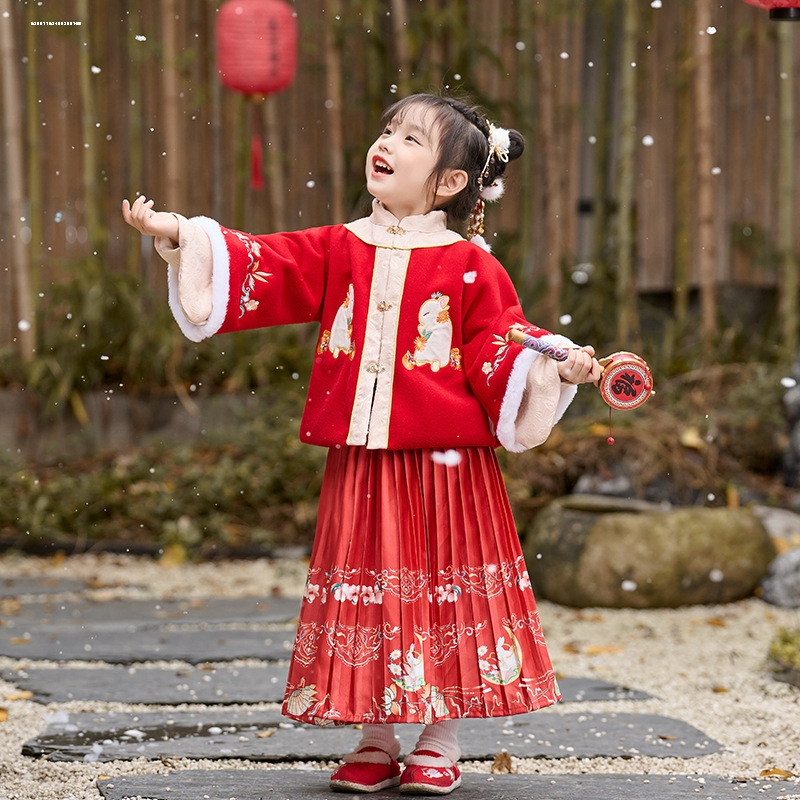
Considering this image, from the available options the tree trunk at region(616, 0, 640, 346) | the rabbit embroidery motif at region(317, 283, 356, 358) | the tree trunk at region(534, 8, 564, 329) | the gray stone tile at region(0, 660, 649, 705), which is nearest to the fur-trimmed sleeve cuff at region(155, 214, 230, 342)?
the rabbit embroidery motif at region(317, 283, 356, 358)

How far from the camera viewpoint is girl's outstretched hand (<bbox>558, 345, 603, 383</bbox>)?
1.99m

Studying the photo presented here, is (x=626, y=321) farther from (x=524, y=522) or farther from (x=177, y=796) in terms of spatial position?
(x=177, y=796)

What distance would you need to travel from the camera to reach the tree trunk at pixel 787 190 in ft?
18.7

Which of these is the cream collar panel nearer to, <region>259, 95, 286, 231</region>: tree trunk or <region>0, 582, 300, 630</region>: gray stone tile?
<region>0, 582, 300, 630</region>: gray stone tile

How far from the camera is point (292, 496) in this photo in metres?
5.06

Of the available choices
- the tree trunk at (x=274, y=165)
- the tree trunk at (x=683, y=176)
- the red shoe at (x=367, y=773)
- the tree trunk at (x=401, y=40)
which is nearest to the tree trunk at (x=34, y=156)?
the tree trunk at (x=274, y=165)

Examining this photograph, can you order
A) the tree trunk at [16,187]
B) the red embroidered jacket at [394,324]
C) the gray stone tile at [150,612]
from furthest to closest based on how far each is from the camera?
the tree trunk at [16,187], the gray stone tile at [150,612], the red embroidered jacket at [394,324]

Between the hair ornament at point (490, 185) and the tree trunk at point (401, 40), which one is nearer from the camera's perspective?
the hair ornament at point (490, 185)

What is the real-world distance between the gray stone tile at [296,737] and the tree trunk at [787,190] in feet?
11.2

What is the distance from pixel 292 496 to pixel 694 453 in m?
1.70

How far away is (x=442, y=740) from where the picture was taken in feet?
6.97

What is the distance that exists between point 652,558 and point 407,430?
6.93ft

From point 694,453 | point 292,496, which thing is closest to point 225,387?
point 292,496

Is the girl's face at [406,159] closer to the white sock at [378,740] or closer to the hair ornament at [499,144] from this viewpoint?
the hair ornament at [499,144]
